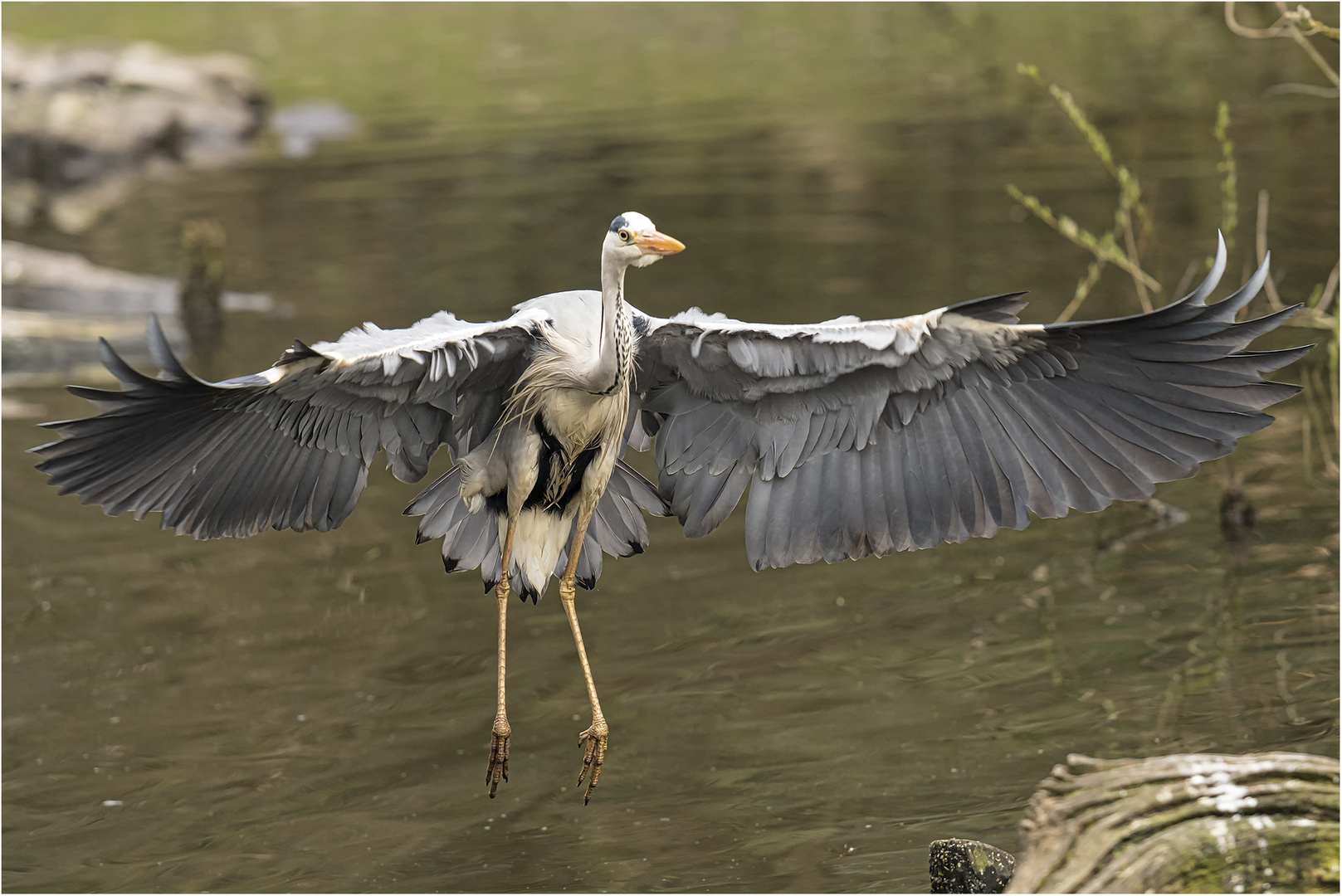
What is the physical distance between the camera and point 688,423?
17.5 ft

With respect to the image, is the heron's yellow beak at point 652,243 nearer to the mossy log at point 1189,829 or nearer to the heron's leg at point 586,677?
the heron's leg at point 586,677

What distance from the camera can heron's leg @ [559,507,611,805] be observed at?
17.2ft

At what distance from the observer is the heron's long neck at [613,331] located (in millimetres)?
4852

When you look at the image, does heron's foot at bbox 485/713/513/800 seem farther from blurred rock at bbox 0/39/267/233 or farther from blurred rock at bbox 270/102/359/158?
blurred rock at bbox 270/102/359/158

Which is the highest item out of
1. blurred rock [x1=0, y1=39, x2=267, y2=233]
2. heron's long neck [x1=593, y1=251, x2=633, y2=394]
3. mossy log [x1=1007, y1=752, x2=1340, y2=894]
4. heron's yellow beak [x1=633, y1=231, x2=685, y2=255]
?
blurred rock [x1=0, y1=39, x2=267, y2=233]

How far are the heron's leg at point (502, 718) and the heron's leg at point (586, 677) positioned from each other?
0.77 ft

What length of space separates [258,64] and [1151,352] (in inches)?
1138

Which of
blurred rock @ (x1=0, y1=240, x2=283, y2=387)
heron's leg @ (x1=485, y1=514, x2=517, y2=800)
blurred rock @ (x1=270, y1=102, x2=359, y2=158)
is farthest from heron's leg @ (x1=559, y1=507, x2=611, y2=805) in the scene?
blurred rock @ (x1=270, y1=102, x2=359, y2=158)

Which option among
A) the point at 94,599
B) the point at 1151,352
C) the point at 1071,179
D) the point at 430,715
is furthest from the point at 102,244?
the point at 1151,352

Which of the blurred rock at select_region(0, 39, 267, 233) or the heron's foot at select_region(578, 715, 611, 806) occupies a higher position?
the blurred rock at select_region(0, 39, 267, 233)

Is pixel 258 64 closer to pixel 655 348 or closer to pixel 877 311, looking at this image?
pixel 877 311

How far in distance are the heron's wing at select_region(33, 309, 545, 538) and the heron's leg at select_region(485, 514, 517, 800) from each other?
17.3 inches

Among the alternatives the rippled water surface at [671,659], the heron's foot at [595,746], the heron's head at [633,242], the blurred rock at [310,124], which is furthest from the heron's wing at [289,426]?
the blurred rock at [310,124]

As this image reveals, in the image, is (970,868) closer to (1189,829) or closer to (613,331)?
(1189,829)
